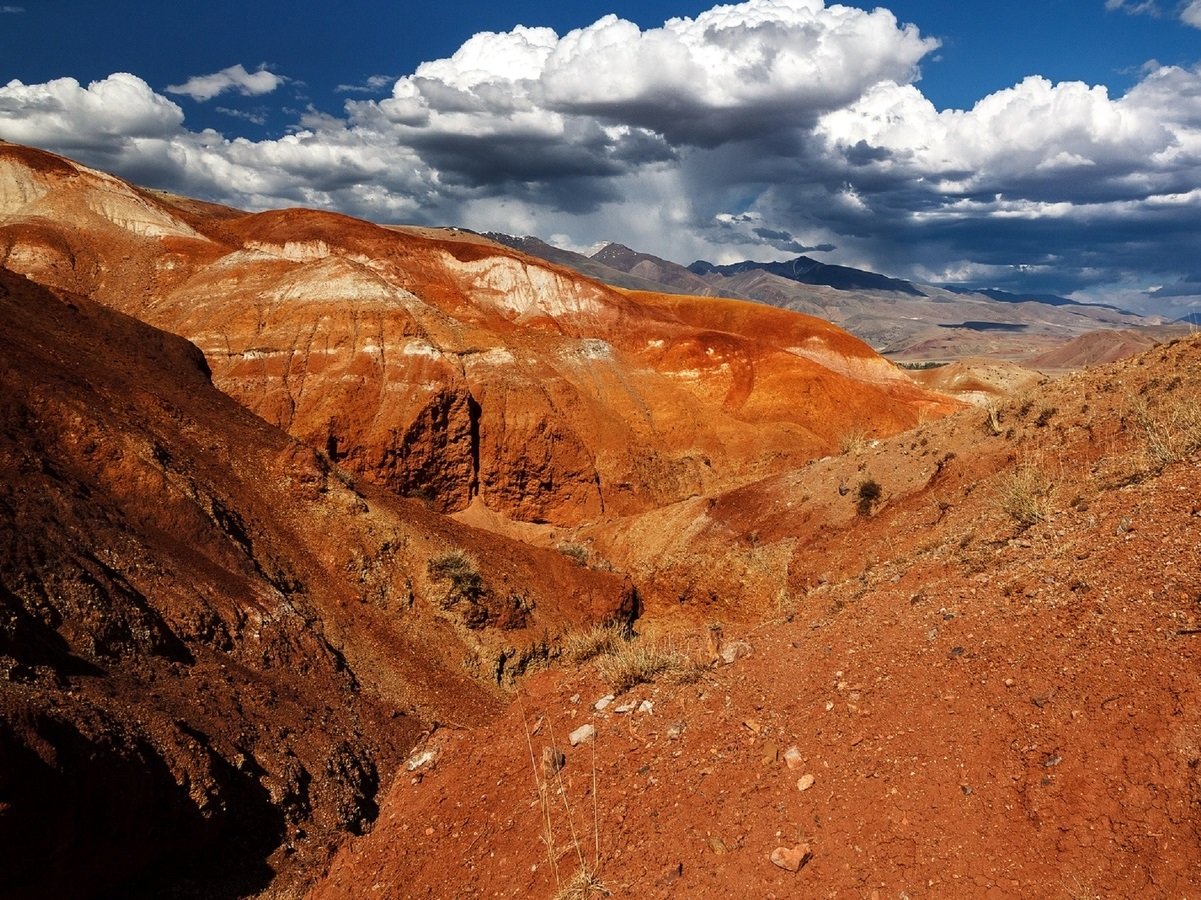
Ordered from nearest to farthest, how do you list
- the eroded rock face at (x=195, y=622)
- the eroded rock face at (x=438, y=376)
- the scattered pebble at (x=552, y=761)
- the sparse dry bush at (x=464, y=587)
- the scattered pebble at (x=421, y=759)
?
the eroded rock face at (x=195, y=622) < the scattered pebble at (x=552, y=761) < the scattered pebble at (x=421, y=759) < the sparse dry bush at (x=464, y=587) < the eroded rock face at (x=438, y=376)

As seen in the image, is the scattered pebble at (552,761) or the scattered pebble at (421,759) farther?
the scattered pebble at (421,759)

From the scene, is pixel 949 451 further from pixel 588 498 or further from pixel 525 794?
pixel 588 498

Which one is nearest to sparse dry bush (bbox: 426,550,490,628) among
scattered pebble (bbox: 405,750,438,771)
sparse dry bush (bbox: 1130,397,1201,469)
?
scattered pebble (bbox: 405,750,438,771)

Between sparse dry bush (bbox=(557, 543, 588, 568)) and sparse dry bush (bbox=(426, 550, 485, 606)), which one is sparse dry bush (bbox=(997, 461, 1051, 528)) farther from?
sparse dry bush (bbox=(557, 543, 588, 568))

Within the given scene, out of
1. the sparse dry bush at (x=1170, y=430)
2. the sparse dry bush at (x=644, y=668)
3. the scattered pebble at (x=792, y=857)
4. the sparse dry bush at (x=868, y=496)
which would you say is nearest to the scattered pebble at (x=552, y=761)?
the sparse dry bush at (x=644, y=668)

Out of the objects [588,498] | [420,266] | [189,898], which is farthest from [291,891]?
[420,266]

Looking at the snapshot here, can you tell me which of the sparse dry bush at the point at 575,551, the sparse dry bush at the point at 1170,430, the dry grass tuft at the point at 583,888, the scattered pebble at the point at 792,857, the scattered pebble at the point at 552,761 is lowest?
the sparse dry bush at the point at 575,551

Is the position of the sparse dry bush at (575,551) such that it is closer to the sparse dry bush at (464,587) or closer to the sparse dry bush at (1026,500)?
the sparse dry bush at (464,587)
